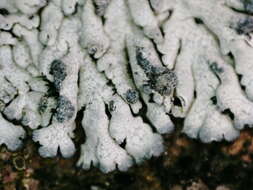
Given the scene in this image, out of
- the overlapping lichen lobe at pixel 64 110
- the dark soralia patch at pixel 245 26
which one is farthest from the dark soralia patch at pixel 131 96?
the dark soralia patch at pixel 245 26

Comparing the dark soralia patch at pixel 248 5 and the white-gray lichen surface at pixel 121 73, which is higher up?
the dark soralia patch at pixel 248 5

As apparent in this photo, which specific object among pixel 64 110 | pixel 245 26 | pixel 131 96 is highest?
pixel 245 26

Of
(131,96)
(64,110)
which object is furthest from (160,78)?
(64,110)

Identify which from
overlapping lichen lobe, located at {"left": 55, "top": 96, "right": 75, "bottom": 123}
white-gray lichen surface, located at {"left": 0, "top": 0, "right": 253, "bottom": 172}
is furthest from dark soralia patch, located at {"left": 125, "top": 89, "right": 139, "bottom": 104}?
overlapping lichen lobe, located at {"left": 55, "top": 96, "right": 75, "bottom": 123}

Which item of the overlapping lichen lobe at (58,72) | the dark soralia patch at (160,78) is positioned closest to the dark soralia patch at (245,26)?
the dark soralia patch at (160,78)

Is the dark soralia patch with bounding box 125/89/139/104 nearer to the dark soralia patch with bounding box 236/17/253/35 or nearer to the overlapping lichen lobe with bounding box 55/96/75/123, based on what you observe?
the overlapping lichen lobe with bounding box 55/96/75/123

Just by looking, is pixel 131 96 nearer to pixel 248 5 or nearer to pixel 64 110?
pixel 64 110

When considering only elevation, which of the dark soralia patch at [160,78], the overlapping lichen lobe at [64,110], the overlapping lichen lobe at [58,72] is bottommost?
the overlapping lichen lobe at [64,110]

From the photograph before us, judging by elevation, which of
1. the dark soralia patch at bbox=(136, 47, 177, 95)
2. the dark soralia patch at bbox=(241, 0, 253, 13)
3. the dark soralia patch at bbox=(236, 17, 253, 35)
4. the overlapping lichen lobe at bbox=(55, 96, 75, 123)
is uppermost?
the dark soralia patch at bbox=(241, 0, 253, 13)

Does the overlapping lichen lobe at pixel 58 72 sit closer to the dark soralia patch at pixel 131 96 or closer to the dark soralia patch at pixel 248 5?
the dark soralia patch at pixel 131 96
